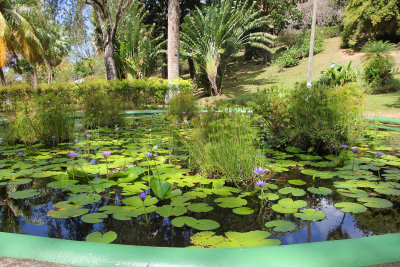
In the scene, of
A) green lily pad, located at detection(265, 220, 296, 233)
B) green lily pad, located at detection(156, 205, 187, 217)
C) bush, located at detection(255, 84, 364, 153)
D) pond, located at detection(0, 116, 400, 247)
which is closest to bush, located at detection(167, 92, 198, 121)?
bush, located at detection(255, 84, 364, 153)

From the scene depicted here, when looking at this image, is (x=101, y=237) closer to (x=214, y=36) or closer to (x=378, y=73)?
(x=378, y=73)

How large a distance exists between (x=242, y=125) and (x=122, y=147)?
1853 mm

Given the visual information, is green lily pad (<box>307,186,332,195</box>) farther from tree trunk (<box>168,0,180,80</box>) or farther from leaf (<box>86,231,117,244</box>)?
tree trunk (<box>168,0,180,80</box>)

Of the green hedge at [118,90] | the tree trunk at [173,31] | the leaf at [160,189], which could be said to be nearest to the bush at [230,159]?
the leaf at [160,189]

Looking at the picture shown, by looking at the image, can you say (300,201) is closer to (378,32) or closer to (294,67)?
(294,67)

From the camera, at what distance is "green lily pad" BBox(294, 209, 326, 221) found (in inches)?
61.7

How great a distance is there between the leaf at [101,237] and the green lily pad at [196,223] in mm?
342

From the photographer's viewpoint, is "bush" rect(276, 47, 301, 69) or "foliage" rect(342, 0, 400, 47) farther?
"bush" rect(276, 47, 301, 69)

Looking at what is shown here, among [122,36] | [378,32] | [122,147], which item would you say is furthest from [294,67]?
[122,147]

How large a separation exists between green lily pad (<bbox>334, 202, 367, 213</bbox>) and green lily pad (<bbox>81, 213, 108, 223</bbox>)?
1514 millimetres

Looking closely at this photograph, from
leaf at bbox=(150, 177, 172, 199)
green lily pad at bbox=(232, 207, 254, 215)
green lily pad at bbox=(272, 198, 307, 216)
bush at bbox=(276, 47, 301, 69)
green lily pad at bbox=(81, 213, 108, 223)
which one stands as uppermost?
bush at bbox=(276, 47, 301, 69)

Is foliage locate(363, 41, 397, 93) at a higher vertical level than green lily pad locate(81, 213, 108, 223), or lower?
higher

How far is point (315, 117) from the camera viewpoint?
308 centimetres

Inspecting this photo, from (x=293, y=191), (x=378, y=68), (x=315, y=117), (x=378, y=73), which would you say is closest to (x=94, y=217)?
(x=293, y=191)
